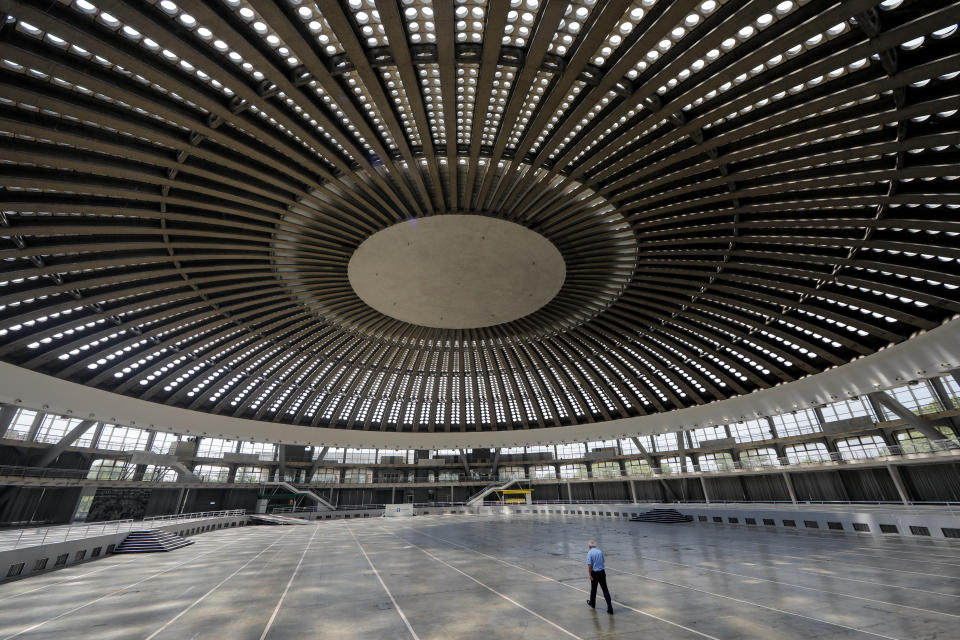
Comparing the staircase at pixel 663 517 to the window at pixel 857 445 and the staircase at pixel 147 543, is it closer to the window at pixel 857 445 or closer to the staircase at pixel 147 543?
the window at pixel 857 445

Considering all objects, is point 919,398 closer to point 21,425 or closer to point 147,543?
point 147,543

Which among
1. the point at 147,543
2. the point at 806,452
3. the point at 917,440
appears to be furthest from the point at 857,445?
the point at 147,543

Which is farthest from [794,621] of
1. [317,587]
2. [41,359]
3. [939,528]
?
[41,359]

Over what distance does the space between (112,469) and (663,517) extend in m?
59.7

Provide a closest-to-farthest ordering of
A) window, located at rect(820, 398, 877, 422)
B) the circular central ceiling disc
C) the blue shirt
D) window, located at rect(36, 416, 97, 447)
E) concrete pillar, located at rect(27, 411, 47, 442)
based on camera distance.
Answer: the blue shirt < the circular central ceiling disc < concrete pillar, located at rect(27, 411, 47, 442) < window, located at rect(36, 416, 97, 447) < window, located at rect(820, 398, 877, 422)

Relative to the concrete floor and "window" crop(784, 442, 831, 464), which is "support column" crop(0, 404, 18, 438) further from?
"window" crop(784, 442, 831, 464)

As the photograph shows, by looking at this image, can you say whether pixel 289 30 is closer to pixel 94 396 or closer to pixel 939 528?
pixel 94 396

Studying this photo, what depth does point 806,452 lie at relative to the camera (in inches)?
Answer: 1823

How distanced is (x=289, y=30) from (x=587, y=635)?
15744 millimetres

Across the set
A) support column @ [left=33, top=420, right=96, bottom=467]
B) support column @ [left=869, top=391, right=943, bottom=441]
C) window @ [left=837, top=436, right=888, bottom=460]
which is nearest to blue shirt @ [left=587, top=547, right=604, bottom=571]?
support column @ [left=869, top=391, right=943, bottom=441]

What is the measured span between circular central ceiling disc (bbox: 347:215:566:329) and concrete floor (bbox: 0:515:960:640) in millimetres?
15186

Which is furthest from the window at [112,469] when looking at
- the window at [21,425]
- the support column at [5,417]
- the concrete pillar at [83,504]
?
the support column at [5,417]

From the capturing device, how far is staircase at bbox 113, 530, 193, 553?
24250mm

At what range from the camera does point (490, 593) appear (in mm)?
12508
